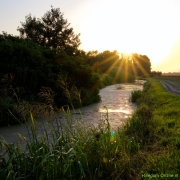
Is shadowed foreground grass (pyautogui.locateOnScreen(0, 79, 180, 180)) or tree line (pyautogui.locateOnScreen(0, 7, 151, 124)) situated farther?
tree line (pyautogui.locateOnScreen(0, 7, 151, 124))

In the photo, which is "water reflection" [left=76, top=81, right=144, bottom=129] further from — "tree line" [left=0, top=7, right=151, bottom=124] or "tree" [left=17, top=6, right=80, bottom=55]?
"tree" [left=17, top=6, right=80, bottom=55]

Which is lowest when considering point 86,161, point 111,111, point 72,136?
point 111,111

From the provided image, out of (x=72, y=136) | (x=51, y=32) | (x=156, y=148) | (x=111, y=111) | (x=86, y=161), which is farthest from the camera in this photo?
(x=51, y=32)

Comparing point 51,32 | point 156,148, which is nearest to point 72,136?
point 156,148

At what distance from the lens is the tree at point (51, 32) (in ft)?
78.5

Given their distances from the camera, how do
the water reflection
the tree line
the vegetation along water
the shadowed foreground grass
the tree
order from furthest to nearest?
the tree → the tree line → the water reflection → the vegetation along water → the shadowed foreground grass

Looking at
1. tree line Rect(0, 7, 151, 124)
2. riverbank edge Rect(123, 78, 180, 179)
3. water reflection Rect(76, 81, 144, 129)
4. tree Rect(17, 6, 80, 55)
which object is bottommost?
water reflection Rect(76, 81, 144, 129)

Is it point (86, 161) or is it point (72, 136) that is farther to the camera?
point (72, 136)

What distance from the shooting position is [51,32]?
80.3 ft

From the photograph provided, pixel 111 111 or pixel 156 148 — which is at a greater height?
pixel 156 148

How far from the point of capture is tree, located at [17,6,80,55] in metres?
23.9

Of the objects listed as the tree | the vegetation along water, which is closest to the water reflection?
the vegetation along water

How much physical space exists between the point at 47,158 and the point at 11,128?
16.7 feet

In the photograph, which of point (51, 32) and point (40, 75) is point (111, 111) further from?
point (51, 32)
